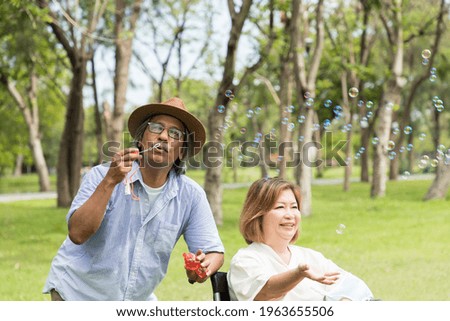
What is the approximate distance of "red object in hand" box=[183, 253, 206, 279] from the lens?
2.58m

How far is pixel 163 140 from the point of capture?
2.72m

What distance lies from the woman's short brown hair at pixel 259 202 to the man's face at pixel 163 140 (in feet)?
1.11

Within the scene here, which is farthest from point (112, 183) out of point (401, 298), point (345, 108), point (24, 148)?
point (24, 148)

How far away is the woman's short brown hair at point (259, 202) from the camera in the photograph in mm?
2762

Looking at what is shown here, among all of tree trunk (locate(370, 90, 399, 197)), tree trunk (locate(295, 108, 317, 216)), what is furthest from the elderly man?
tree trunk (locate(370, 90, 399, 197))

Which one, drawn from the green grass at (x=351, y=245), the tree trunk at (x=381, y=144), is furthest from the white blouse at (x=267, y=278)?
the tree trunk at (x=381, y=144)

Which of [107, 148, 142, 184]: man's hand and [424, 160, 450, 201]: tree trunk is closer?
[107, 148, 142, 184]: man's hand

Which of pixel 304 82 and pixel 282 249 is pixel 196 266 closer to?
pixel 282 249

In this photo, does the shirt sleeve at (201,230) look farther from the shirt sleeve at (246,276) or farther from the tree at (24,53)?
the tree at (24,53)

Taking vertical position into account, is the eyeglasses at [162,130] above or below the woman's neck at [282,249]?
above

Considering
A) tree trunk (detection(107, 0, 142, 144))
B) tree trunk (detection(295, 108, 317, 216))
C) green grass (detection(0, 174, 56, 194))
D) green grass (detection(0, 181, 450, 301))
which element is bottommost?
green grass (detection(0, 174, 56, 194))

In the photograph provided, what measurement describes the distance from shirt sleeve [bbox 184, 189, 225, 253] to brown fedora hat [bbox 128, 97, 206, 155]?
0.24m

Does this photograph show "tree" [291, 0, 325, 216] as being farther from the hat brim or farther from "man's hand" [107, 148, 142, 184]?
"man's hand" [107, 148, 142, 184]

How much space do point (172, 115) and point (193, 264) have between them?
60 centimetres
